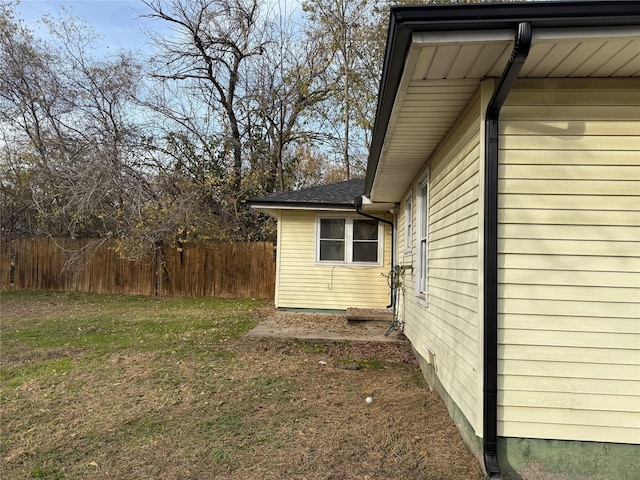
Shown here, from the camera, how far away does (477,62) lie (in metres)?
2.52

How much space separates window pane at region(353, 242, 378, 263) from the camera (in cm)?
985

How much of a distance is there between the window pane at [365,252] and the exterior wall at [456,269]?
15.8ft

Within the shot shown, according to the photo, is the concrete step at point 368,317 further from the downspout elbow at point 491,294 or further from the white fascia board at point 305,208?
the downspout elbow at point 491,294

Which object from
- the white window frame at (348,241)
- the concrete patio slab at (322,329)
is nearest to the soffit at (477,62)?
the concrete patio slab at (322,329)

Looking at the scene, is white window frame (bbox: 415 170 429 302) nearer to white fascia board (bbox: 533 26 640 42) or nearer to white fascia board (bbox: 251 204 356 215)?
white fascia board (bbox: 533 26 640 42)

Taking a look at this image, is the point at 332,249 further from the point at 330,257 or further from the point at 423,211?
the point at 423,211

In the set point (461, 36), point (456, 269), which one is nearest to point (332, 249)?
point (456, 269)

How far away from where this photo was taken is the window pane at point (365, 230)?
9.84 meters

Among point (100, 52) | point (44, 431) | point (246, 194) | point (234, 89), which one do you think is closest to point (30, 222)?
point (100, 52)

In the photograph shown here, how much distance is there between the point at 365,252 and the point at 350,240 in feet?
1.48

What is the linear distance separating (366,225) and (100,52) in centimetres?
1289

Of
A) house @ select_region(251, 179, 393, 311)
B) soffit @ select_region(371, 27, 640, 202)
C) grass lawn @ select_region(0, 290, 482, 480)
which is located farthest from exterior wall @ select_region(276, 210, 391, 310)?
soffit @ select_region(371, 27, 640, 202)

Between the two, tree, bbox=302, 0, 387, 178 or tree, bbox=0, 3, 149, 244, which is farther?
tree, bbox=302, 0, 387, 178

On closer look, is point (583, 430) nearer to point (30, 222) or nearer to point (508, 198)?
point (508, 198)
